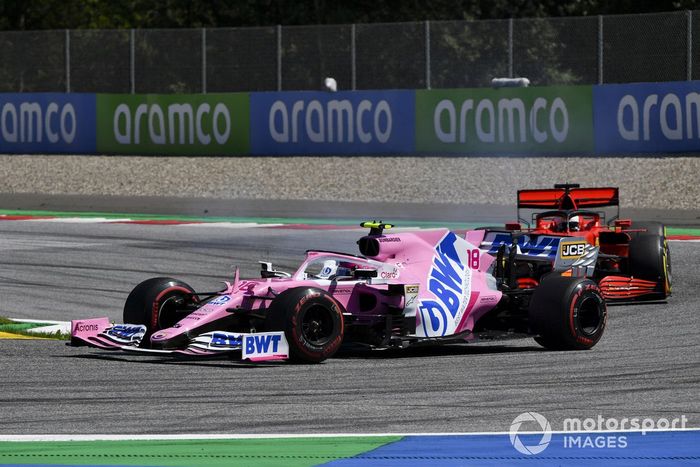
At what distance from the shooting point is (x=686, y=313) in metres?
13.9

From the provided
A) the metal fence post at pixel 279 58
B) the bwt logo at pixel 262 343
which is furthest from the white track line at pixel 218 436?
the metal fence post at pixel 279 58

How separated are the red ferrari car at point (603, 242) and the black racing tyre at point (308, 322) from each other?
3.79 meters

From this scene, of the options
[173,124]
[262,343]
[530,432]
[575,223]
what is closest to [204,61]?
[173,124]

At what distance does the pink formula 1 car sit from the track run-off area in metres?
0.18

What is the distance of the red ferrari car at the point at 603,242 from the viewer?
1410cm

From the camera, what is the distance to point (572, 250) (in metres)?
14.1

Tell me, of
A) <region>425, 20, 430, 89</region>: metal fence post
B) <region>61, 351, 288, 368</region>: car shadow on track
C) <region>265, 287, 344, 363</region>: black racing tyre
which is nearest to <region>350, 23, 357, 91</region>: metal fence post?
<region>425, 20, 430, 89</region>: metal fence post

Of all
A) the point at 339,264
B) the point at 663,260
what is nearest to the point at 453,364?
the point at 339,264

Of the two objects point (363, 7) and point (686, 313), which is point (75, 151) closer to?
point (363, 7)

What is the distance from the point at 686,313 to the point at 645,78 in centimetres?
1407

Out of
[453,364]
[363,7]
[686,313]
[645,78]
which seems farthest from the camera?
[363,7]

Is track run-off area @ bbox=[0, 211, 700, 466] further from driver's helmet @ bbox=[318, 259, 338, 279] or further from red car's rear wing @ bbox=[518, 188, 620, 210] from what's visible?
red car's rear wing @ bbox=[518, 188, 620, 210]

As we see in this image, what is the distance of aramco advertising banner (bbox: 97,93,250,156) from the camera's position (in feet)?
97.1

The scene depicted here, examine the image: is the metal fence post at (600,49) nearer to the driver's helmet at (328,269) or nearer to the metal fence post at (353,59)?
the metal fence post at (353,59)
